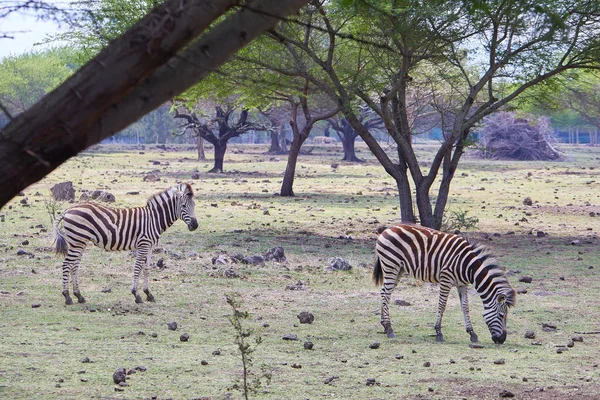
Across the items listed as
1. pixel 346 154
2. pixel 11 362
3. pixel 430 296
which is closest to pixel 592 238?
pixel 430 296

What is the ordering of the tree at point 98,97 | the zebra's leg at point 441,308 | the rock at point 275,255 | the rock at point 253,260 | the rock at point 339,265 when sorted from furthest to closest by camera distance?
the rock at point 275,255 → the rock at point 253,260 → the rock at point 339,265 → the zebra's leg at point 441,308 → the tree at point 98,97

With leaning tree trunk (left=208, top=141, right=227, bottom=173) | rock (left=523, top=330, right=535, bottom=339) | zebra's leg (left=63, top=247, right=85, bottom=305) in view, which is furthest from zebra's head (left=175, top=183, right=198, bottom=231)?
leaning tree trunk (left=208, top=141, right=227, bottom=173)

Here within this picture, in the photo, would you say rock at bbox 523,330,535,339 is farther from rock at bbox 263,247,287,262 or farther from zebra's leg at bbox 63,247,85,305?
rock at bbox 263,247,287,262

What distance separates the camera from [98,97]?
340 centimetres

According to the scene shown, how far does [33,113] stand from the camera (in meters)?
3.38

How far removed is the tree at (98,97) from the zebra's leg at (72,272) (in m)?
8.08

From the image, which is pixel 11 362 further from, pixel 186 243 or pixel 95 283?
pixel 186 243

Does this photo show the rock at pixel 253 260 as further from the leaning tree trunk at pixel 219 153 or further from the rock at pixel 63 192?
the leaning tree trunk at pixel 219 153

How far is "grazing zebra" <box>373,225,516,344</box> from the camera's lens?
953 centimetres

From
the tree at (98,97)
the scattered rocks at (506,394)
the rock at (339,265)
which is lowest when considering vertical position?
the scattered rocks at (506,394)

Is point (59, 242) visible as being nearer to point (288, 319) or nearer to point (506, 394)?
point (288, 319)

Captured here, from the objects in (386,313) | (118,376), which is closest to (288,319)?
(386,313)

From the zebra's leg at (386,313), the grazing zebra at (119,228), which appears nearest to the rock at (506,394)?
the zebra's leg at (386,313)

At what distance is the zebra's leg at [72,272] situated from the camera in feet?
37.0
